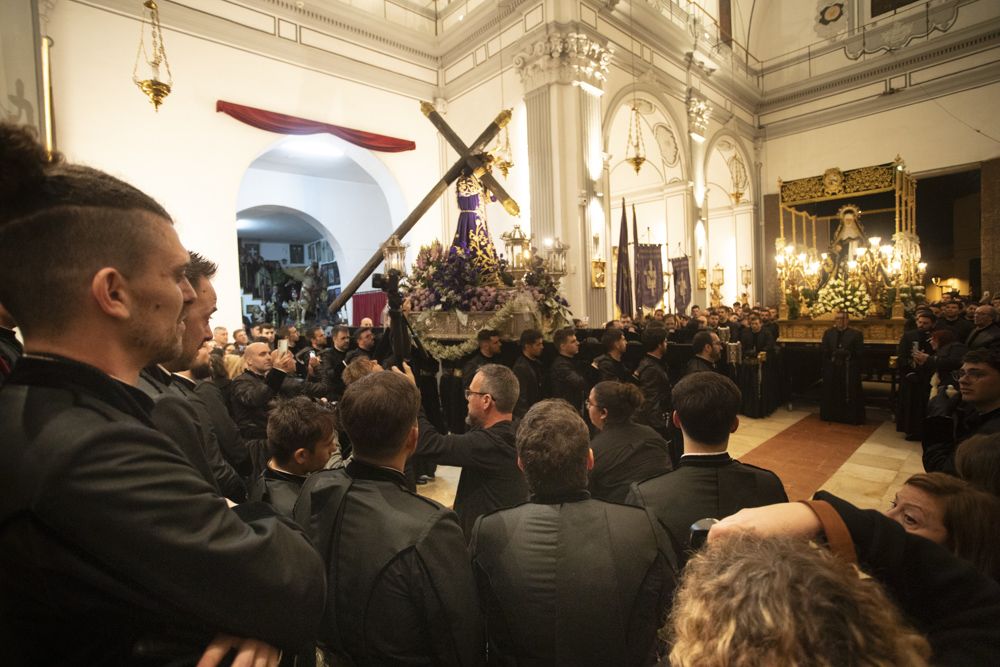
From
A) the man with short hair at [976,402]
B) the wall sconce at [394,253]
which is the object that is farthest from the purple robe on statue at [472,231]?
the man with short hair at [976,402]

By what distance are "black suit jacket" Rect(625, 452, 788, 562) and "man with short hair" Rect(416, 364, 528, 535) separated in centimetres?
69

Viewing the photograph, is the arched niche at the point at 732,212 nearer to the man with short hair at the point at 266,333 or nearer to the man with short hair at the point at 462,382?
the man with short hair at the point at 462,382

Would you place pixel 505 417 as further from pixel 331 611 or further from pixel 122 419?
pixel 122 419

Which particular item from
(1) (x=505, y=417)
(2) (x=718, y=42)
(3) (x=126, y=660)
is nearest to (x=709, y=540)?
(3) (x=126, y=660)

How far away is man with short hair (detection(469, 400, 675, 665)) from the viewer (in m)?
1.42

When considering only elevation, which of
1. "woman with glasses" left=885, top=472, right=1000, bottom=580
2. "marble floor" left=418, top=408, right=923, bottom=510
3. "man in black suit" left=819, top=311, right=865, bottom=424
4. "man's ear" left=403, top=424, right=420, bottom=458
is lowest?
"marble floor" left=418, top=408, right=923, bottom=510

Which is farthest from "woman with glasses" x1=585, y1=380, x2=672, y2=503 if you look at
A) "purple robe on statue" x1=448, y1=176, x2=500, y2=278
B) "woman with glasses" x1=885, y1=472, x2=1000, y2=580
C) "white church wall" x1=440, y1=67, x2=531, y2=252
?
"white church wall" x1=440, y1=67, x2=531, y2=252

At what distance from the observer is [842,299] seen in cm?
1028

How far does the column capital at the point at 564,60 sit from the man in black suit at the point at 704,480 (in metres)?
8.73

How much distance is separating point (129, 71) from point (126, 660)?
9.17m

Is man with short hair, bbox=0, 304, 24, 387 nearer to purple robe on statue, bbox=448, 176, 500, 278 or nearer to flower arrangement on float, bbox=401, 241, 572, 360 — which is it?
flower arrangement on float, bbox=401, 241, 572, 360

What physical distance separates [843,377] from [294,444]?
767 centimetres

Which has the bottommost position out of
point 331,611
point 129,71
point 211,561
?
point 331,611

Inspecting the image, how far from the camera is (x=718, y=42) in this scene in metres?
13.6
